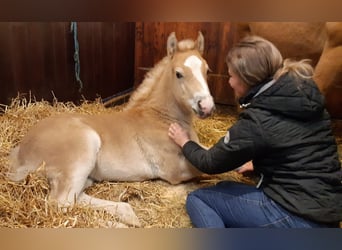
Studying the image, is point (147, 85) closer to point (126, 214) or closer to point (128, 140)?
point (128, 140)

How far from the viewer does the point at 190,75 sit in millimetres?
1802

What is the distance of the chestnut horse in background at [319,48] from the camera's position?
2523 millimetres

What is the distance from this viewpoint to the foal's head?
1751 mm

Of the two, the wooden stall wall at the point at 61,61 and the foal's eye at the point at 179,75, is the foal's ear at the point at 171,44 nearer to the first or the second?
the foal's eye at the point at 179,75

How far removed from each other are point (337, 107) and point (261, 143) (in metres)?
1.71

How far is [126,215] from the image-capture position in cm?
165

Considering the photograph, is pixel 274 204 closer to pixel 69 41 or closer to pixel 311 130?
pixel 311 130

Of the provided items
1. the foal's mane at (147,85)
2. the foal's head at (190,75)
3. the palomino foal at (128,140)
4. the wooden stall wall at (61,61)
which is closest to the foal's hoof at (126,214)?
the palomino foal at (128,140)

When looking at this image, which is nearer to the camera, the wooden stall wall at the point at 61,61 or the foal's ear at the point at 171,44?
the foal's ear at the point at 171,44

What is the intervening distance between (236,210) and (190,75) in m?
0.69

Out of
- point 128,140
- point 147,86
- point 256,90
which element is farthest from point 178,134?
point 256,90

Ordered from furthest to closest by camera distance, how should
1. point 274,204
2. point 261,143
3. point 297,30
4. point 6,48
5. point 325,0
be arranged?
point 297,30
point 6,48
point 274,204
point 261,143
point 325,0

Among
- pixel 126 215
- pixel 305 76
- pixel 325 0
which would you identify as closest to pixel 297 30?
pixel 305 76

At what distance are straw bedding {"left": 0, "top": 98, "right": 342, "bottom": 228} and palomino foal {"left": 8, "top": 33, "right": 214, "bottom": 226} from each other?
56 millimetres
